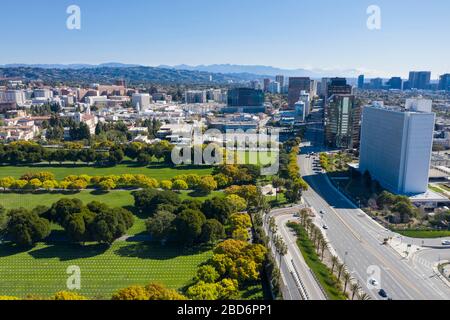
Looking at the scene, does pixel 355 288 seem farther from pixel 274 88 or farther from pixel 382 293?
pixel 274 88

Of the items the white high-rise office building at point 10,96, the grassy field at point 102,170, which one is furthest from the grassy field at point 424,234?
the white high-rise office building at point 10,96

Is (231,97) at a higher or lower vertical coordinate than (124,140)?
higher

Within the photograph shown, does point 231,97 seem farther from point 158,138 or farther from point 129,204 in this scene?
point 129,204

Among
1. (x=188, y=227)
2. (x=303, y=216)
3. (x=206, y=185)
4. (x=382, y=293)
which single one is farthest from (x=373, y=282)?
(x=206, y=185)

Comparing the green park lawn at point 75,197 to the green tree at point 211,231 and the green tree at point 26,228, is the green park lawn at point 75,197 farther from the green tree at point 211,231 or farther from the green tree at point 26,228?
the green tree at point 211,231

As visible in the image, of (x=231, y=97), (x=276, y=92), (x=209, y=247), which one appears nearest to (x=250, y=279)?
(x=209, y=247)
